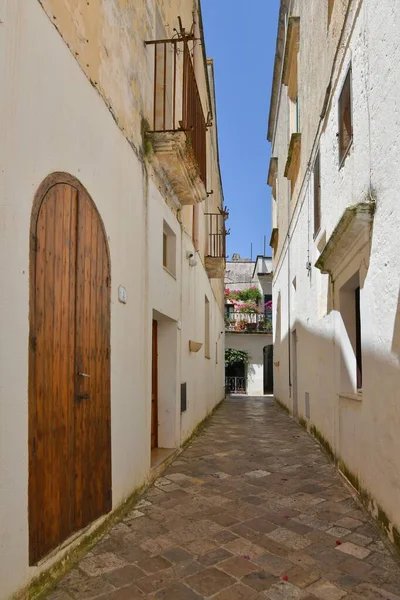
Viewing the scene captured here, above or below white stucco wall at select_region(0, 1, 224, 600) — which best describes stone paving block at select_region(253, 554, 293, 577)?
below

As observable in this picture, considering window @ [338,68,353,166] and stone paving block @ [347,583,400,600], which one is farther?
window @ [338,68,353,166]

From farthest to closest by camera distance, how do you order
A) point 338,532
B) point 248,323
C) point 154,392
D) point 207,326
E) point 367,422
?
point 248,323 → point 207,326 → point 154,392 → point 367,422 → point 338,532

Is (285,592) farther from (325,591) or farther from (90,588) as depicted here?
(90,588)

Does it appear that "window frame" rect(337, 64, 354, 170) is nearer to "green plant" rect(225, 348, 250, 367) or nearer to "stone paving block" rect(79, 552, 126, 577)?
"stone paving block" rect(79, 552, 126, 577)

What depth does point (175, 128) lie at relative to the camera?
6.62m

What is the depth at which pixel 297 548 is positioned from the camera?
3.60 m

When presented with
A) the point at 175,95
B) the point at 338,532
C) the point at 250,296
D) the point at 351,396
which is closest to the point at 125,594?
the point at 338,532

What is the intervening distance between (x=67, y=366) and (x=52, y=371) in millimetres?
225

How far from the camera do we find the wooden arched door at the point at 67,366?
111 inches

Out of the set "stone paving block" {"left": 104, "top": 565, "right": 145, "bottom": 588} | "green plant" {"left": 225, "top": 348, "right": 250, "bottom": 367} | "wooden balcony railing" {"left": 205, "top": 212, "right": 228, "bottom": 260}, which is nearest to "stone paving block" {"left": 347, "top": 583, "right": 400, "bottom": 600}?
"stone paving block" {"left": 104, "top": 565, "right": 145, "bottom": 588}

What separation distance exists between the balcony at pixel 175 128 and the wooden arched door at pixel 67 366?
202 cm

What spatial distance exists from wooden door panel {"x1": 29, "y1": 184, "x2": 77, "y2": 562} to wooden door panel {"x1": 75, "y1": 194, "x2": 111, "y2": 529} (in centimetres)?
13

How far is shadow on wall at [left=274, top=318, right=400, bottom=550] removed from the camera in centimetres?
359

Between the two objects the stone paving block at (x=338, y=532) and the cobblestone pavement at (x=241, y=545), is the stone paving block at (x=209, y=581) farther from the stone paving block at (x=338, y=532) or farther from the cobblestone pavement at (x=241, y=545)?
the stone paving block at (x=338, y=532)
